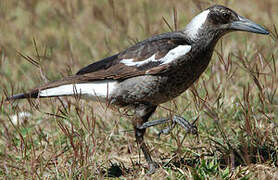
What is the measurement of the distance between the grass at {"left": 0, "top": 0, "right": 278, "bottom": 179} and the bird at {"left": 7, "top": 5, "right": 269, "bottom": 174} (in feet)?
0.41

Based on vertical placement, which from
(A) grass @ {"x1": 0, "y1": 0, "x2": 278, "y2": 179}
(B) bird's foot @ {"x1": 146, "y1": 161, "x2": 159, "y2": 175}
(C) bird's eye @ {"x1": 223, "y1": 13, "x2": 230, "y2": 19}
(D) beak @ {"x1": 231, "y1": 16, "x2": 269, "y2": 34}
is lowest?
(B) bird's foot @ {"x1": 146, "y1": 161, "x2": 159, "y2": 175}

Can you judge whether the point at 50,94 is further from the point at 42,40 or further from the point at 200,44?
the point at 42,40

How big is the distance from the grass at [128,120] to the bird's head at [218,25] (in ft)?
0.54

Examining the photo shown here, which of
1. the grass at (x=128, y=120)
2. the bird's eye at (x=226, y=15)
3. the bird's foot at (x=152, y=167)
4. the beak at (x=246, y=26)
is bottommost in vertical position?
the bird's foot at (x=152, y=167)

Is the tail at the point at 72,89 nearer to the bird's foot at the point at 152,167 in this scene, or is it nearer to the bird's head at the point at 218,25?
the bird's foot at the point at 152,167

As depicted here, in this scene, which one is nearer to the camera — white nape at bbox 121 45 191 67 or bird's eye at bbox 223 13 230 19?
white nape at bbox 121 45 191 67

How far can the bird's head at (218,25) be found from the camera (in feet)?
12.8

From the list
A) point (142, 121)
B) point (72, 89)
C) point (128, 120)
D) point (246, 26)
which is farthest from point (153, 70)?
point (128, 120)

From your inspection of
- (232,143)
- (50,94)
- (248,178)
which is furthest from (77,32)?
(248,178)

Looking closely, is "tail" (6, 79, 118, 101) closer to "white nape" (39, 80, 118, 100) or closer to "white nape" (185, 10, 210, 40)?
"white nape" (39, 80, 118, 100)

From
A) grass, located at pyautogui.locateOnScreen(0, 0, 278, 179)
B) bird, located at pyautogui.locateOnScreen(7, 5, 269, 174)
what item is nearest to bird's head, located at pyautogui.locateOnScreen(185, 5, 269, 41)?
bird, located at pyautogui.locateOnScreen(7, 5, 269, 174)

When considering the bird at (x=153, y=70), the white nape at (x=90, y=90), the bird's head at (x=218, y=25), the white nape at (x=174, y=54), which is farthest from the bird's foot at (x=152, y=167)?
the bird's head at (x=218, y=25)

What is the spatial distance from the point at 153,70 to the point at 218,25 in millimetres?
683

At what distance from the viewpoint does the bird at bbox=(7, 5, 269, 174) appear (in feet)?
12.3
